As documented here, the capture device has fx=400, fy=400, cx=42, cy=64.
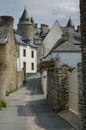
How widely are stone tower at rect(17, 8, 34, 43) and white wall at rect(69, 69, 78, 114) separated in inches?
3061

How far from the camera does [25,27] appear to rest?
339ft

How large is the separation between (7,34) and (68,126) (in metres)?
28.9

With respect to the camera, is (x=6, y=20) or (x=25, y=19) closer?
(x=6, y=20)

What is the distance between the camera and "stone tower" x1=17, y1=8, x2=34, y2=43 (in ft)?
332

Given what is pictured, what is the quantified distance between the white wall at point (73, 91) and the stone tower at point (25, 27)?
3061 inches

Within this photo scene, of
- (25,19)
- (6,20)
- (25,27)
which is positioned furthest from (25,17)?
(6,20)

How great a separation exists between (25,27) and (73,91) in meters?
83.3

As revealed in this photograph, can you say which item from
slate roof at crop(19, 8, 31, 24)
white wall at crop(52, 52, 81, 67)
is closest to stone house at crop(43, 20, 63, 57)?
white wall at crop(52, 52, 81, 67)

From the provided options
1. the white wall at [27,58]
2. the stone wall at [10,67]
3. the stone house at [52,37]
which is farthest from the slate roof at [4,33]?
the white wall at [27,58]

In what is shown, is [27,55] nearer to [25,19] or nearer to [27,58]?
[27,58]

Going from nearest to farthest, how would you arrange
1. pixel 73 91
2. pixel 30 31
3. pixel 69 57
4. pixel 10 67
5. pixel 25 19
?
pixel 73 91, pixel 10 67, pixel 69 57, pixel 30 31, pixel 25 19

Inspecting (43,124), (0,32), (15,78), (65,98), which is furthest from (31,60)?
(43,124)

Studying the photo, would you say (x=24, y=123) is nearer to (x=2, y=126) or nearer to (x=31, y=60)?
(x=2, y=126)

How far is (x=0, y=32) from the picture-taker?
149ft
